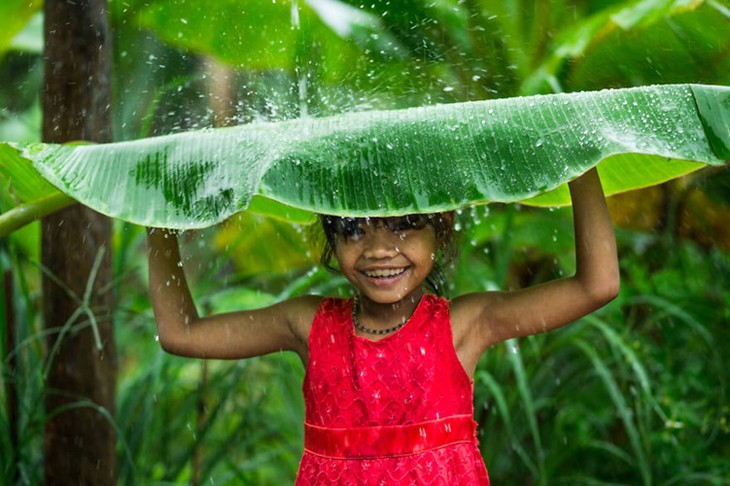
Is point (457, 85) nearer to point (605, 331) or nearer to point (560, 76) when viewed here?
point (560, 76)

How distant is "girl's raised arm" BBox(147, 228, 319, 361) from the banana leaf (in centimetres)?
34

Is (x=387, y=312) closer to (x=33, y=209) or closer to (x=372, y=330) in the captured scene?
(x=372, y=330)

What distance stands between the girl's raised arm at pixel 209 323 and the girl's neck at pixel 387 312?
101mm

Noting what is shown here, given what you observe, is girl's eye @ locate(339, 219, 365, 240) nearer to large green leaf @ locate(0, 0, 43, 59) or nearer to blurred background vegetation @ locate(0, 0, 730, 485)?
blurred background vegetation @ locate(0, 0, 730, 485)

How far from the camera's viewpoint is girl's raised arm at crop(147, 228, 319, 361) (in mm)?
1741

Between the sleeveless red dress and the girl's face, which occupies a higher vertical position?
the girl's face

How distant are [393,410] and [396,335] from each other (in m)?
0.13

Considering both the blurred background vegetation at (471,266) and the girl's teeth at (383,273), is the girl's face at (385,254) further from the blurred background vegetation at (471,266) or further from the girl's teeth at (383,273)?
the blurred background vegetation at (471,266)

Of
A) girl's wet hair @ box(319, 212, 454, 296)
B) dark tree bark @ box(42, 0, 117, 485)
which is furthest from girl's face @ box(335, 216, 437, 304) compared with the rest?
dark tree bark @ box(42, 0, 117, 485)

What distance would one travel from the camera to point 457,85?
364cm

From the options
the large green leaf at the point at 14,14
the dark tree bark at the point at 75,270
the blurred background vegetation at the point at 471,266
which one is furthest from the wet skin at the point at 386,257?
the large green leaf at the point at 14,14

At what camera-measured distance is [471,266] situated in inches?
130

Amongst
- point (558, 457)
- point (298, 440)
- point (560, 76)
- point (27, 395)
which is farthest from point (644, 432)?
point (27, 395)

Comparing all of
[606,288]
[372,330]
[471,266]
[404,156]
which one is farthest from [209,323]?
[471,266]
